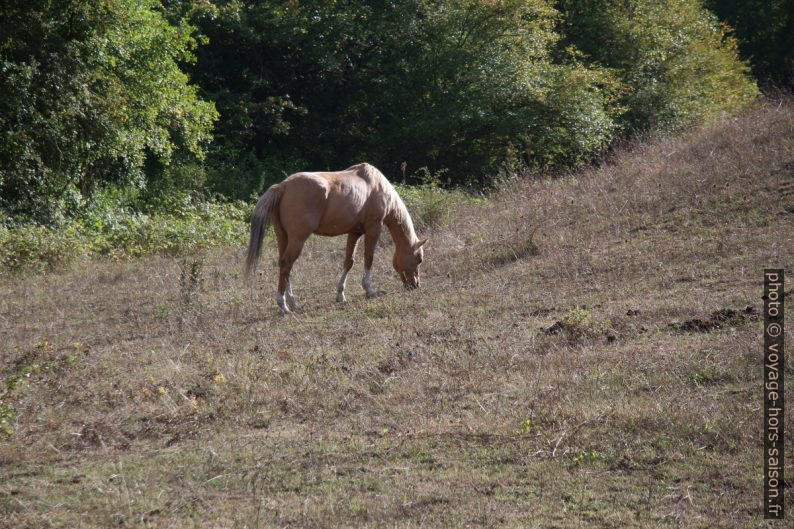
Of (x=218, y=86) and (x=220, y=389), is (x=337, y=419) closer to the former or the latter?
(x=220, y=389)

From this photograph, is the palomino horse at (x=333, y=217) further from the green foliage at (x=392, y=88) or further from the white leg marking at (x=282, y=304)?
the green foliage at (x=392, y=88)

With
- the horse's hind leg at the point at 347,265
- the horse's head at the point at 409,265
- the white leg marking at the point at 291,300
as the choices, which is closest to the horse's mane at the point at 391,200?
the horse's head at the point at 409,265

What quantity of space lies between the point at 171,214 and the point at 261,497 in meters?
15.5

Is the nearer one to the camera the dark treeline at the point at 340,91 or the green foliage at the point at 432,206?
the green foliage at the point at 432,206

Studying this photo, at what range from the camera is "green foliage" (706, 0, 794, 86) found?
34938 millimetres

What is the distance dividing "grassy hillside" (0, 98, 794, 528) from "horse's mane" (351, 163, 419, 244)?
853mm

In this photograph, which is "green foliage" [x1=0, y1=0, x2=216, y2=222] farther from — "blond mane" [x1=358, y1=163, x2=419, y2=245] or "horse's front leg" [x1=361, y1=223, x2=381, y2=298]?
"horse's front leg" [x1=361, y1=223, x2=381, y2=298]

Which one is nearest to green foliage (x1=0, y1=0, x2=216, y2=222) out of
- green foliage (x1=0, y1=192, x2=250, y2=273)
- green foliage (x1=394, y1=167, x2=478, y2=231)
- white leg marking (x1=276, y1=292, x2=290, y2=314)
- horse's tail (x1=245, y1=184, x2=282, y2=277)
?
green foliage (x1=0, y1=192, x2=250, y2=273)

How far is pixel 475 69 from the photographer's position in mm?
23109

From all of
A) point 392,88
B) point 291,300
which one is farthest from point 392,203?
point 392,88

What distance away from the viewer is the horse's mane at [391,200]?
1158 cm

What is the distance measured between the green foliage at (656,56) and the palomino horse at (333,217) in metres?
15.3

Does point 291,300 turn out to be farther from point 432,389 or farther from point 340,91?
point 340,91

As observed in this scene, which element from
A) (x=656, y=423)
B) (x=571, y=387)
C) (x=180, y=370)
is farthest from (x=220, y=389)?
(x=656, y=423)
